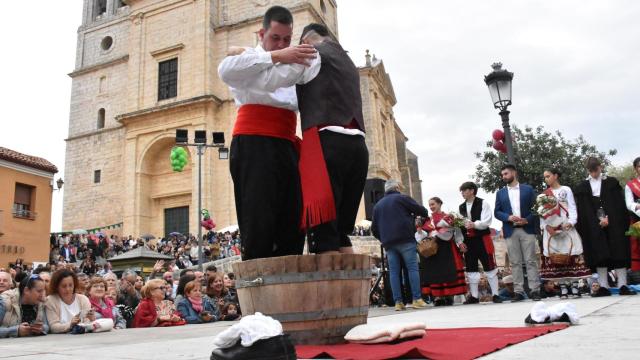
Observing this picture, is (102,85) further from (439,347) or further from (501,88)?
(439,347)

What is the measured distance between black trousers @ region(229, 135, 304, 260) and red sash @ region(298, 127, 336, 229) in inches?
5.9

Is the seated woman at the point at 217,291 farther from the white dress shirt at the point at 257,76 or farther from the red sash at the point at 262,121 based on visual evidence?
the white dress shirt at the point at 257,76

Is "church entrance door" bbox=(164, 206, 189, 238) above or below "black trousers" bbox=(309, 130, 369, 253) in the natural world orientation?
above

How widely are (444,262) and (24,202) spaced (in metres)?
20.7

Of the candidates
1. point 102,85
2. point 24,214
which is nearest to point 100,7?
point 102,85

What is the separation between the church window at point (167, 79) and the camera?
100 ft

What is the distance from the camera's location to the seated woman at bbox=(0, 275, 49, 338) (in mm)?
5496

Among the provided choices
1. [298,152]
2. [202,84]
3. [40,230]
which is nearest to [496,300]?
[298,152]

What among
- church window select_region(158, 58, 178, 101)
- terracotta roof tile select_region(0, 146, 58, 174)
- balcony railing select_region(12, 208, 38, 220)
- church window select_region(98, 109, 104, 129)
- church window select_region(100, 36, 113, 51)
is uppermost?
Result: church window select_region(100, 36, 113, 51)

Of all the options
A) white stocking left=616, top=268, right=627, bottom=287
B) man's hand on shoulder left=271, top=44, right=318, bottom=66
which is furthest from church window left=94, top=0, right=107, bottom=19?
man's hand on shoulder left=271, top=44, right=318, bottom=66

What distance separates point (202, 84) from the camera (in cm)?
2886

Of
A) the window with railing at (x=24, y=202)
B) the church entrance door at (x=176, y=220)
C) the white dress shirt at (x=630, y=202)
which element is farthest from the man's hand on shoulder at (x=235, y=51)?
the church entrance door at (x=176, y=220)

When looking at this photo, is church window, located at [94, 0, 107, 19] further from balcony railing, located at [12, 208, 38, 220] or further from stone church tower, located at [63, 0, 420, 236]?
balcony railing, located at [12, 208, 38, 220]

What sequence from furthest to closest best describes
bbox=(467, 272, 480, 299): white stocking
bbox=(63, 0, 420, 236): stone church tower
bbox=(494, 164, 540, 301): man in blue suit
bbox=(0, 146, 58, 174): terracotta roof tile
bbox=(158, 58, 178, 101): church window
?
bbox=(158, 58, 178, 101): church window
bbox=(63, 0, 420, 236): stone church tower
bbox=(0, 146, 58, 174): terracotta roof tile
bbox=(467, 272, 480, 299): white stocking
bbox=(494, 164, 540, 301): man in blue suit
